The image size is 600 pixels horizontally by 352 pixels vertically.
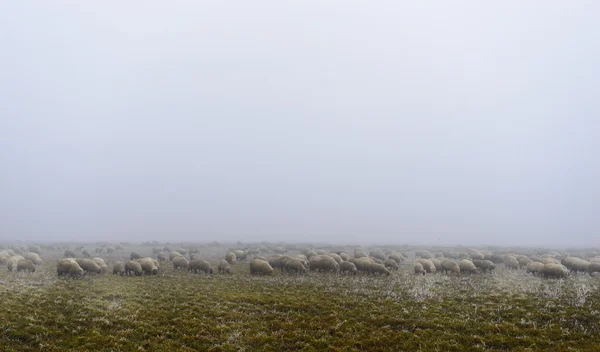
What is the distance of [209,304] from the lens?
833 inches

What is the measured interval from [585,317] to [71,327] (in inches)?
1040

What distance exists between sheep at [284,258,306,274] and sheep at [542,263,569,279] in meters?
21.7

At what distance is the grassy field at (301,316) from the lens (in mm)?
15492

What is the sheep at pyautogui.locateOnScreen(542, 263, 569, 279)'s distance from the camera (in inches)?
1117

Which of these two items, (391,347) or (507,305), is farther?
(507,305)

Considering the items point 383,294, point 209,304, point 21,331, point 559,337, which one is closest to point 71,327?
point 21,331

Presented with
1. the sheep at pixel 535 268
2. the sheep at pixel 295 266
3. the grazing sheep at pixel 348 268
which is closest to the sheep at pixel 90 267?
the sheep at pixel 295 266

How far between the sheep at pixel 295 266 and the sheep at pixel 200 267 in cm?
800

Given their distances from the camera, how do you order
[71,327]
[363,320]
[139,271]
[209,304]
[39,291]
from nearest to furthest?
1. [71,327]
2. [363,320]
3. [209,304]
4. [39,291]
5. [139,271]

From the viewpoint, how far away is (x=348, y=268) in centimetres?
3275

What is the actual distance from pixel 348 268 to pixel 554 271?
1769 cm

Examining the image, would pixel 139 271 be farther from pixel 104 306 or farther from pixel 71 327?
pixel 71 327

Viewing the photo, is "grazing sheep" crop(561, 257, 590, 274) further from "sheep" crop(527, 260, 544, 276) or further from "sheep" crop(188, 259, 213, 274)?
"sheep" crop(188, 259, 213, 274)

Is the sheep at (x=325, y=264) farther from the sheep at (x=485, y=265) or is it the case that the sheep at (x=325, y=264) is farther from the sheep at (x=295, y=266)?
the sheep at (x=485, y=265)
